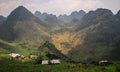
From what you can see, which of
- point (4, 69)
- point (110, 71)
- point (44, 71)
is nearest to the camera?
point (110, 71)

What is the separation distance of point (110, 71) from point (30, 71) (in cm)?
3817

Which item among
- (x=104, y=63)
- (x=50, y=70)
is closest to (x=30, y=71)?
(x=50, y=70)

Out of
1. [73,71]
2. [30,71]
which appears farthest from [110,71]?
[30,71]

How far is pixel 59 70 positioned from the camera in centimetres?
10456

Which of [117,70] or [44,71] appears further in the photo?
[44,71]

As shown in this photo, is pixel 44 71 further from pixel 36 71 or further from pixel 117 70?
pixel 117 70

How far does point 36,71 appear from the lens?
10388cm

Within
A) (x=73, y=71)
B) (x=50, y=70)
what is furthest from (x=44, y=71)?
(x=73, y=71)

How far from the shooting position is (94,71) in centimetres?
9762

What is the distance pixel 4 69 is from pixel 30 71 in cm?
1653

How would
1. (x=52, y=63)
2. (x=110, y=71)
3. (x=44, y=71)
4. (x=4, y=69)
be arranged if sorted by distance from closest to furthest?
(x=110, y=71) < (x=44, y=71) < (x=4, y=69) < (x=52, y=63)

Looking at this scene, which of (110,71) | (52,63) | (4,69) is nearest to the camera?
(110,71)

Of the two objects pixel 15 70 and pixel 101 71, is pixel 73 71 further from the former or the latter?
pixel 15 70

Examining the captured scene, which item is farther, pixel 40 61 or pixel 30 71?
pixel 40 61
